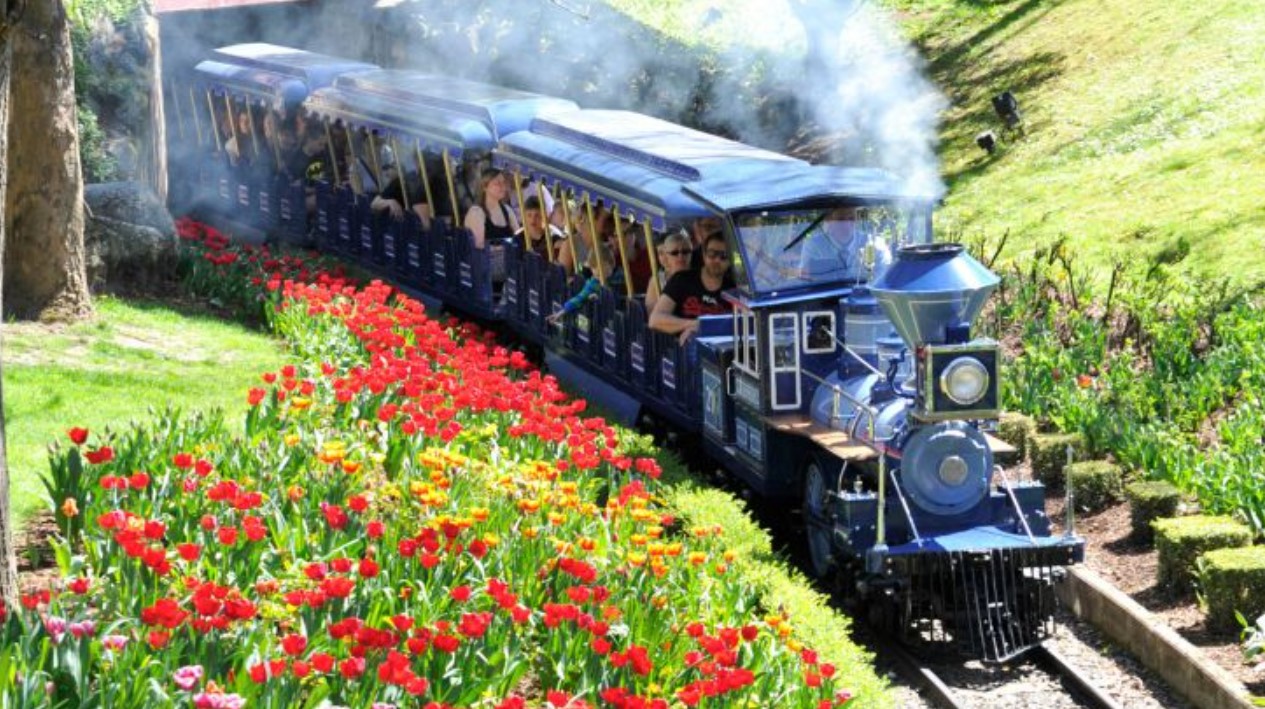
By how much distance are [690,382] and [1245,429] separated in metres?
3.58

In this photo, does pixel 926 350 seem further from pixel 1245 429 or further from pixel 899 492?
pixel 1245 429

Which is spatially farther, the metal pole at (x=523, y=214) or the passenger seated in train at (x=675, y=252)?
the metal pole at (x=523, y=214)

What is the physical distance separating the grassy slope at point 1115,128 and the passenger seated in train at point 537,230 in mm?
5086

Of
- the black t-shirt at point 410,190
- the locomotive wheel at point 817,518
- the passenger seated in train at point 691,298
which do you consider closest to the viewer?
the locomotive wheel at point 817,518

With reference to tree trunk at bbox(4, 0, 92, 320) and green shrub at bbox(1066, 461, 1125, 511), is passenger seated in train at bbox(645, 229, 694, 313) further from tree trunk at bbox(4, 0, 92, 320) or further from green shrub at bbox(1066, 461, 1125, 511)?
tree trunk at bbox(4, 0, 92, 320)

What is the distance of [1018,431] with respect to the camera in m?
14.6

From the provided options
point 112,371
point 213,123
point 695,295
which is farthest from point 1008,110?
point 112,371

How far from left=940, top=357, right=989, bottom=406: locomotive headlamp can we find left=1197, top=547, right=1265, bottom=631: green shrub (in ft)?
5.24

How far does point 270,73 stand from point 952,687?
15.8 meters

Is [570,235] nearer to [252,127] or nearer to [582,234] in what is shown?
[582,234]

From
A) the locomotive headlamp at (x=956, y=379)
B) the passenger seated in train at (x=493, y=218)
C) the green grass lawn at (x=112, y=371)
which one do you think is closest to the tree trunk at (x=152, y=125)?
the green grass lawn at (x=112, y=371)

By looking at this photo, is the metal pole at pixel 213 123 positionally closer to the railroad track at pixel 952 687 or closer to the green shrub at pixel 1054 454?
the green shrub at pixel 1054 454

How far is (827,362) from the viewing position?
12.4m

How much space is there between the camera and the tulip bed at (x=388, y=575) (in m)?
6.83
